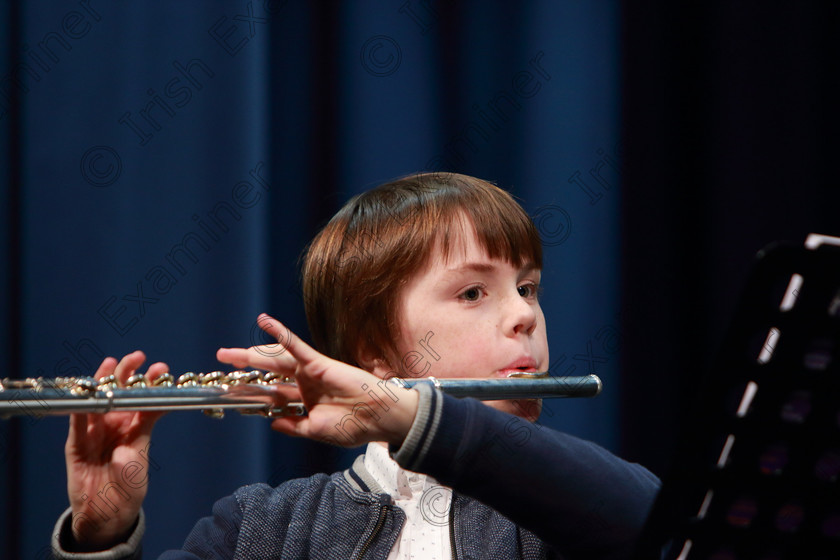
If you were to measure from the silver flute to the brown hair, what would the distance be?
0.58 ft

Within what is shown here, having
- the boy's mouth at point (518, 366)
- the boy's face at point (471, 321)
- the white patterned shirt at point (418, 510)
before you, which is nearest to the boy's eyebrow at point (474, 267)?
the boy's face at point (471, 321)

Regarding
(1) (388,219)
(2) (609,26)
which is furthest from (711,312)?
(1) (388,219)

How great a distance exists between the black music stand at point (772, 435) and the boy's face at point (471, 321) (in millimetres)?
427

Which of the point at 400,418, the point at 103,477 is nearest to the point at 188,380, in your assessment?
the point at 103,477

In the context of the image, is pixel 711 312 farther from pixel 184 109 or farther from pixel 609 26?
pixel 184 109

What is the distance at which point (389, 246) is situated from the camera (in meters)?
0.94

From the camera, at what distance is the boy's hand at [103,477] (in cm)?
76

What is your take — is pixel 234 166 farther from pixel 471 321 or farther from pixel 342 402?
pixel 342 402

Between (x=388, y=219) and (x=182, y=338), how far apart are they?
40cm

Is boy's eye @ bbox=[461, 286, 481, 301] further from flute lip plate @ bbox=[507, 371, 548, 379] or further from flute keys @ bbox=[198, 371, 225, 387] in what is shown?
flute keys @ bbox=[198, 371, 225, 387]

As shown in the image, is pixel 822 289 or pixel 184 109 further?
pixel 184 109

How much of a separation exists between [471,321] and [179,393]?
12.7 inches

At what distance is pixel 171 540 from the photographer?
113 cm

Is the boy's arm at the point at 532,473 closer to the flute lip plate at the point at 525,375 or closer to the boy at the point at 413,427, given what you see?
the boy at the point at 413,427
